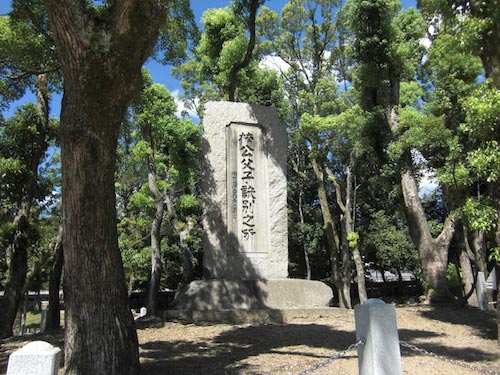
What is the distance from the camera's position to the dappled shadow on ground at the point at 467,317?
7480mm

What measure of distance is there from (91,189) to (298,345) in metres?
3.68

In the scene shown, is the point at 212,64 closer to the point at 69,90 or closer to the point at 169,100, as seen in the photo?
the point at 169,100

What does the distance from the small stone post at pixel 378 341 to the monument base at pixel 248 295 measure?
463cm

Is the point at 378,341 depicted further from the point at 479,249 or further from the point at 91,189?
the point at 479,249

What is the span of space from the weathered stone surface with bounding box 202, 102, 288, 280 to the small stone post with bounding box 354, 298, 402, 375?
5119mm

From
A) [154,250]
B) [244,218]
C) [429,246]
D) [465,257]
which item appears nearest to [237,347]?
[244,218]

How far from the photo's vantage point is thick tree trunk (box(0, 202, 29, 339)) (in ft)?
32.0

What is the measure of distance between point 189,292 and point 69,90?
194 inches

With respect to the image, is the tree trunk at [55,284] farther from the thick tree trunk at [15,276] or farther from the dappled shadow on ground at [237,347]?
the dappled shadow on ground at [237,347]

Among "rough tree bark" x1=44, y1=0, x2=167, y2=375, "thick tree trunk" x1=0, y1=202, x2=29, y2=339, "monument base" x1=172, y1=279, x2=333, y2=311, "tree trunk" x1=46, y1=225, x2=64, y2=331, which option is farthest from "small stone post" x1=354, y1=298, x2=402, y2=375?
"tree trunk" x1=46, y1=225, x2=64, y2=331

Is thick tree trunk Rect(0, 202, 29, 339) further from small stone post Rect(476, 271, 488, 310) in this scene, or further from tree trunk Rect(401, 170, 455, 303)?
small stone post Rect(476, 271, 488, 310)

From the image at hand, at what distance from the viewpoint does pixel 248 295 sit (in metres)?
7.96

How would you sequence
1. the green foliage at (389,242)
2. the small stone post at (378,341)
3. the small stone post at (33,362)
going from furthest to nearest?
the green foliage at (389,242) → the small stone post at (378,341) → the small stone post at (33,362)

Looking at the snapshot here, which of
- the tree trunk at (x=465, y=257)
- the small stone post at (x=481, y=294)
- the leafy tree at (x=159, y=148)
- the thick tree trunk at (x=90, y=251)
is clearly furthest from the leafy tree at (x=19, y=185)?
the tree trunk at (x=465, y=257)
